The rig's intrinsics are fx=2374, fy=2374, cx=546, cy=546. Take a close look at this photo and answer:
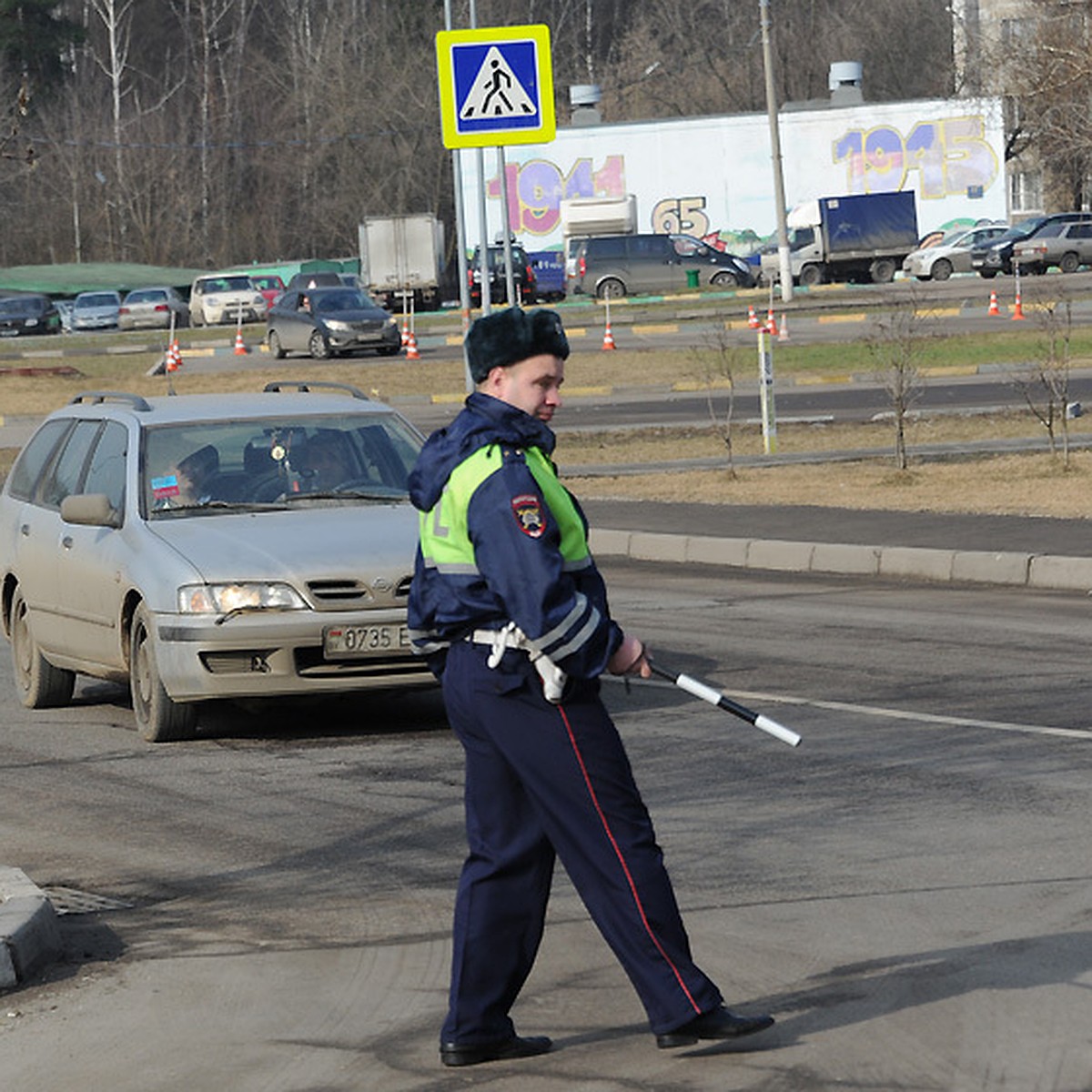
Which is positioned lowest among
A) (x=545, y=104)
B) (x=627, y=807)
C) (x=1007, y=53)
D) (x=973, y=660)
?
(x=973, y=660)

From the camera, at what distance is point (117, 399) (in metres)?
11.9

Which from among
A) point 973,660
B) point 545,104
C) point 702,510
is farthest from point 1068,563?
point 545,104

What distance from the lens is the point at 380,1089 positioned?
17.0 ft

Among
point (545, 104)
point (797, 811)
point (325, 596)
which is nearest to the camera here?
point (797, 811)

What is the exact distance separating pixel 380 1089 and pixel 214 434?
6357 mm

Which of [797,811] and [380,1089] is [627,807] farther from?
[797,811]

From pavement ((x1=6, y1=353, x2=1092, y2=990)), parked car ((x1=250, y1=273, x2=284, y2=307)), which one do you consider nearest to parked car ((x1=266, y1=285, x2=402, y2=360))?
parked car ((x1=250, y1=273, x2=284, y2=307))

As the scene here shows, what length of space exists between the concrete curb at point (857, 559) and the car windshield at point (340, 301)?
2878 cm

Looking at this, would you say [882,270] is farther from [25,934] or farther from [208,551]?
[25,934]

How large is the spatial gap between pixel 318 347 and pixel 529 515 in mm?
41476

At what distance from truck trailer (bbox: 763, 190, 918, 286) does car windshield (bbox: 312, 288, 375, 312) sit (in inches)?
864

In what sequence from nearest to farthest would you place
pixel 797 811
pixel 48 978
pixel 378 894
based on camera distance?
→ pixel 48 978
pixel 378 894
pixel 797 811

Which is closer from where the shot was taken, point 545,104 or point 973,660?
point 973,660

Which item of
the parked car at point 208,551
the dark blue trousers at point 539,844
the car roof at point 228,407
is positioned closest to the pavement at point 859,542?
the parked car at point 208,551
